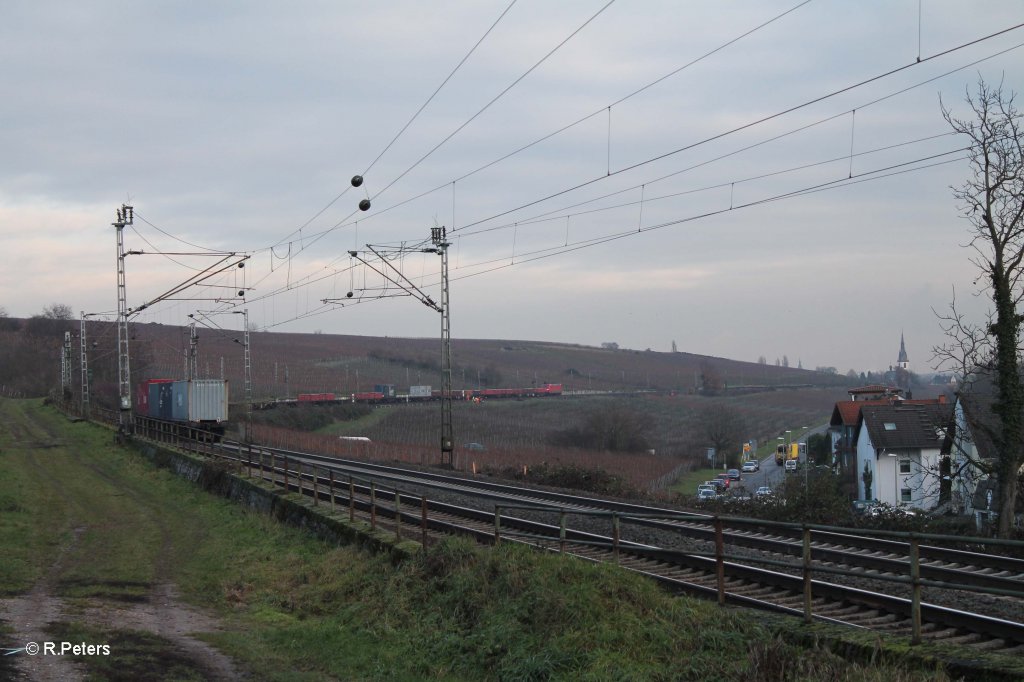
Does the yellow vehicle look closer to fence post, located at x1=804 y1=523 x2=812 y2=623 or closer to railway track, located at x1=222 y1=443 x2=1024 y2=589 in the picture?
railway track, located at x1=222 y1=443 x2=1024 y2=589

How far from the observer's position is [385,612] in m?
12.8

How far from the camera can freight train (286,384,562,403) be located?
9074 centimetres

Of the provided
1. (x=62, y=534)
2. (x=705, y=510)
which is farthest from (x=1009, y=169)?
(x=62, y=534)

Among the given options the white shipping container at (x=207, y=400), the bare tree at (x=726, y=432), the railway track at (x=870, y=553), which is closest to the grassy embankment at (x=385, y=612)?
the railway track at (x=870, y=553)

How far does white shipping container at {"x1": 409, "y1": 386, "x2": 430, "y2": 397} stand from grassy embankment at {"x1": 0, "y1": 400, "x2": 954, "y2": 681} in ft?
251

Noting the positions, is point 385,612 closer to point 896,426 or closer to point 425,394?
point 896,426

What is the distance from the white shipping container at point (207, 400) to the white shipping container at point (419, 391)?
4814 cm

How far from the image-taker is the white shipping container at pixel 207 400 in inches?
1945

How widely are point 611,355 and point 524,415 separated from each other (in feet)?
138

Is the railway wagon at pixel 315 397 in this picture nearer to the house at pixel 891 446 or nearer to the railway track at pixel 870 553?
the house at pixel 891 446

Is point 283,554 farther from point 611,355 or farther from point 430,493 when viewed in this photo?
point 611,355

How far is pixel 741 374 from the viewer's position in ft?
Result: 322

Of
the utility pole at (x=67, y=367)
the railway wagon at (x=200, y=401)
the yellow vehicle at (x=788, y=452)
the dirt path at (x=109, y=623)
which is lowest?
the yellow vehicle at (x=788, y=452)

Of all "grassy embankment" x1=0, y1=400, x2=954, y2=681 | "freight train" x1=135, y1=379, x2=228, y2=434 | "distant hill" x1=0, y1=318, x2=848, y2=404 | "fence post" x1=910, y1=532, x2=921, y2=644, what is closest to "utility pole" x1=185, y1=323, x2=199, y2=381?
"freight train" x1=135, y1=379, x2=228, y2=434
